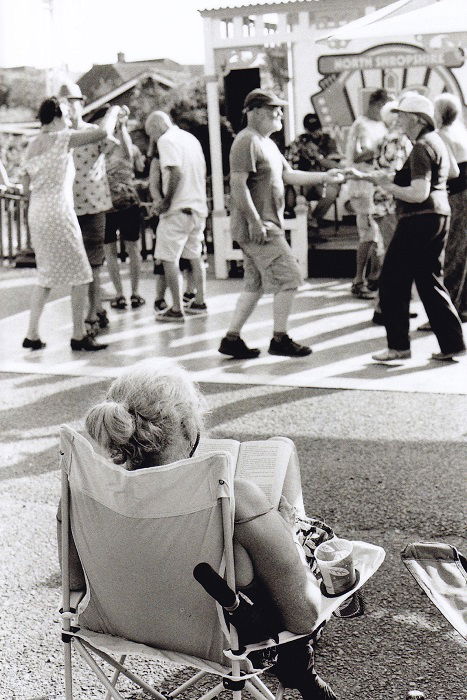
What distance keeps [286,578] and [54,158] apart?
5734 millimetres

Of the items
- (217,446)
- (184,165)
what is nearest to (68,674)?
(217,446)

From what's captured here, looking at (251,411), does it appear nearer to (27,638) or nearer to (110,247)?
(27,638)

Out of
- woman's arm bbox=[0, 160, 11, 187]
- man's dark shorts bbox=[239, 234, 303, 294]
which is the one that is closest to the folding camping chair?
man's dark shorts bbox=[239, 234, 303, 294]

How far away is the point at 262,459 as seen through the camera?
2859 millimetres

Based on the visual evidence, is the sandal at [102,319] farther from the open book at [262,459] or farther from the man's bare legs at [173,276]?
the open book at [262,459]

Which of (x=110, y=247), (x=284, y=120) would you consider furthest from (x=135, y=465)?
(x=284, y=120)

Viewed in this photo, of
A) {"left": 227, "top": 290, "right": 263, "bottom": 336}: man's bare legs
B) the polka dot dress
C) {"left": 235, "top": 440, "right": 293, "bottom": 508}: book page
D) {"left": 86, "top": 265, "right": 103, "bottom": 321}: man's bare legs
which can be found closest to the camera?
{"left": 235, "top": 440, "right": 293, "bottom": 508}: book page

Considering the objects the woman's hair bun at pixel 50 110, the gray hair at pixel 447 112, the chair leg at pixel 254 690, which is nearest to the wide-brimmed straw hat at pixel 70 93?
the woman's hair bun at pixel 50 110

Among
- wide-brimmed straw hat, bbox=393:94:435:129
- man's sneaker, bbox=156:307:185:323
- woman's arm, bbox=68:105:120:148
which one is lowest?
man's sneaker, bbox=156:307:185:323

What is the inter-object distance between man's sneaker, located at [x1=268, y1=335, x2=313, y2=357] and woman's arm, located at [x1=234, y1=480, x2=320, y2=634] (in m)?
5.12

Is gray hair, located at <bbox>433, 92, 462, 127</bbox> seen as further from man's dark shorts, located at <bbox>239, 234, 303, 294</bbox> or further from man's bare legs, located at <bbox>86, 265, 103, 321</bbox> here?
man's bare legs, located at <bbox>86, 265, 103, 321</bbox>

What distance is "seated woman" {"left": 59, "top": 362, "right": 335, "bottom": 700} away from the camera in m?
2.34

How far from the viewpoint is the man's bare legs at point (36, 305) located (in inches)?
311

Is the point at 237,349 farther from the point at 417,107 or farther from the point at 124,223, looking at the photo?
the point at 124,223
